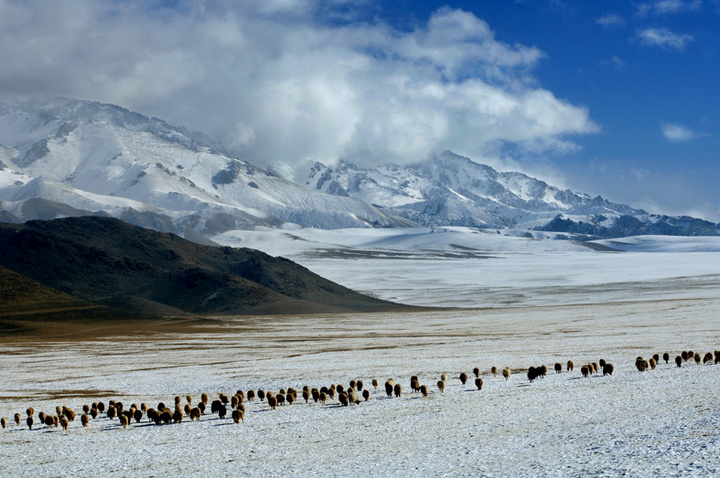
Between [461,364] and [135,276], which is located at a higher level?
[135,276]

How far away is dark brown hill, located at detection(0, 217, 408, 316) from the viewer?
411 feet

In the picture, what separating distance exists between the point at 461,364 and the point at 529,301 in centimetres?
11216

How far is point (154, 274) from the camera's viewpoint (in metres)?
138

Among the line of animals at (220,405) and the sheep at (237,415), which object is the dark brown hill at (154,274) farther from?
the sheep at (237,415)

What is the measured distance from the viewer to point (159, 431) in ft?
Answer: 81.7

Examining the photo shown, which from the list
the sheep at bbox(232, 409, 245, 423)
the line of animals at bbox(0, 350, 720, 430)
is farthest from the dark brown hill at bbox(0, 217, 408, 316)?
the sheep at bbox(232, 409, 245, 423)

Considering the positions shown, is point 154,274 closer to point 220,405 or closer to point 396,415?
point 220,405

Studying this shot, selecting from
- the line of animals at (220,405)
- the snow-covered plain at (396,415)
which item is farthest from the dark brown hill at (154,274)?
the line of animals at (220,405)

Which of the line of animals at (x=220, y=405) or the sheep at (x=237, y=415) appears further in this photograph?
the line of animals at (x=220, y=405)

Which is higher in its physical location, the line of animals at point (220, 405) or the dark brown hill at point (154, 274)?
the dark brown hill at point (154, 274)

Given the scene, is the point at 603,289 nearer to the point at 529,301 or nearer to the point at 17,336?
the point at 529,301

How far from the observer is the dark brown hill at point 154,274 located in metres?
125

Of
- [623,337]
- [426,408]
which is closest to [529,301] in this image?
[623,337]

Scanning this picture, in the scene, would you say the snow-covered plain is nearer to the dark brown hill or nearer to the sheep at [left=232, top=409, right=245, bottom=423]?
the sheep at [left=232, top=409, right=245, bottom=423]
